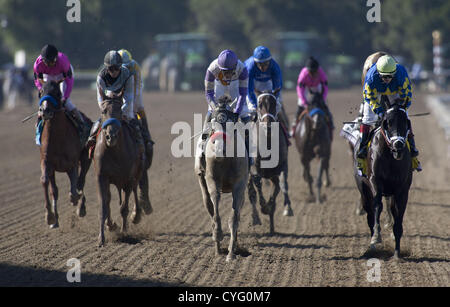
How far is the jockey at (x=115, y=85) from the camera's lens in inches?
374

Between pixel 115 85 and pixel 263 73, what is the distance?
2457 millimetres

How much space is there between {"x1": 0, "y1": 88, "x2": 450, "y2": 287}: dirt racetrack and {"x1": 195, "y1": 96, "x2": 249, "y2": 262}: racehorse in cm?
35

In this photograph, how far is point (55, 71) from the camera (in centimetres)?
1062

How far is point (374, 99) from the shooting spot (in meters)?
8.72

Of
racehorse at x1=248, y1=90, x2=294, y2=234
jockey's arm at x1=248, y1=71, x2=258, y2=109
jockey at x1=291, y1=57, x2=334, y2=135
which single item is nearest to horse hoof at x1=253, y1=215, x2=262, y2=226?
racehorse at x1=248, y1=90, x2=294, y2=234

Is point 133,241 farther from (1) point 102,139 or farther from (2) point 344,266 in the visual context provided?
(2) point 344,266

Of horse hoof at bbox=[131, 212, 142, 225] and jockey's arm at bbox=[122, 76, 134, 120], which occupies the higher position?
jockey's arm at bbox=[122, 76, 134, 120]

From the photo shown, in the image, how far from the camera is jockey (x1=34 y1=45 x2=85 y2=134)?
34.3 ft

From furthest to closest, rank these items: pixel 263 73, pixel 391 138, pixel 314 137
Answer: pixel 314 137 < pixel 263 73 < pixel 391 138

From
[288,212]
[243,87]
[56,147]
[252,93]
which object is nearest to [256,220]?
[288,212]

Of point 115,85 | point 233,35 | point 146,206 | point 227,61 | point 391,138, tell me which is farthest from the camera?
point 233,35

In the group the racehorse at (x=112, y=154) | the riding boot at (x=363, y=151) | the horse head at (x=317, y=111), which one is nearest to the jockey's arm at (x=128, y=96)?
the racehorse at (x=112, y=154)

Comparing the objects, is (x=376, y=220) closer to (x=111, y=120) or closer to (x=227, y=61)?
(x=227, y=61)

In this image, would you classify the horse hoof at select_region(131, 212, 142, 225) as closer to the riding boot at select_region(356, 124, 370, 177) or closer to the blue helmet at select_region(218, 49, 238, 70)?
the blue helmet at select_region(218, 49, 238, 70)
